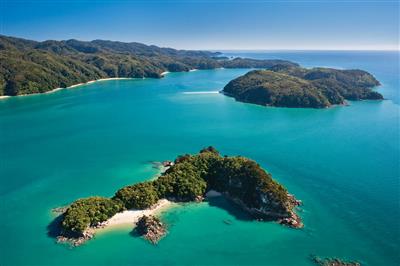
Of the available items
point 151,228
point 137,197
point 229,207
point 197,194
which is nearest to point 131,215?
point 137,197

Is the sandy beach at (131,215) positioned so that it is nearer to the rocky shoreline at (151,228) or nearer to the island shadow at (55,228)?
the rocky shoreline at (151,228)

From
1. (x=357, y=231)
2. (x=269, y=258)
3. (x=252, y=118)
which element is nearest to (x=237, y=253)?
(x=269, y=258)

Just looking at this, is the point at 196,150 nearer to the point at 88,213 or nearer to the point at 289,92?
the point at 88,213

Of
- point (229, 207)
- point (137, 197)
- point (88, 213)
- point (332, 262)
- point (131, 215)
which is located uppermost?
point (137, 197)

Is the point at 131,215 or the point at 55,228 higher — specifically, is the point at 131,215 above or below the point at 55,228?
above

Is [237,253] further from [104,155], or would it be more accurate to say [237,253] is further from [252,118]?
[252,118]

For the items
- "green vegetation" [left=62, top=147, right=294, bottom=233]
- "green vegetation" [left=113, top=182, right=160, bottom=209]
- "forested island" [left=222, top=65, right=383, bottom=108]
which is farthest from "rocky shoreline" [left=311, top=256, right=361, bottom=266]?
"forested island" [left=222, top=65, right=383, bottom=108]

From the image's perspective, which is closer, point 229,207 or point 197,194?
point 229,207
